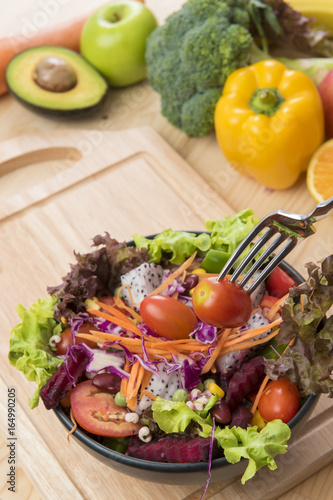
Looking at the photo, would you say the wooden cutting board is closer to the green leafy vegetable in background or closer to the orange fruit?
the green leafy vegetable in background

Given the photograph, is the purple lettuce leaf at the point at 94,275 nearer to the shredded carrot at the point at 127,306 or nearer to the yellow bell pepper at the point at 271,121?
the shredded carrot at the point at 127,306

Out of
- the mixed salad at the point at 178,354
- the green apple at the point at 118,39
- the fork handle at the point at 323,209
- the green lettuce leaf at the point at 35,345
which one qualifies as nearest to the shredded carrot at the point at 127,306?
the mixed salad at the point at 178,354

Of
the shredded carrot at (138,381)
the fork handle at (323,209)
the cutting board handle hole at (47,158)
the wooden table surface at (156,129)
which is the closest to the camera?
the fork handle at (323,209)

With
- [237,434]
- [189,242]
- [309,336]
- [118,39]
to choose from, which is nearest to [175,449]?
[237,434]

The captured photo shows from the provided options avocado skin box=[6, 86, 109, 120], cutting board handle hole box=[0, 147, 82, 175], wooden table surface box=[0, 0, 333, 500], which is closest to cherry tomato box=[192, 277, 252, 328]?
wooden table surface box=[0, 0, 333, 500]

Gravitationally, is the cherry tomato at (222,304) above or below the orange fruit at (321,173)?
above

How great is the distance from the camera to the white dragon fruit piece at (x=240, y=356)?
187cm

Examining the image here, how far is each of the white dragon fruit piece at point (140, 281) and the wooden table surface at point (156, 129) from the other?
744mm

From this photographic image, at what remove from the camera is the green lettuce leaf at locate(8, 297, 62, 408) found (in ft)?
6.11

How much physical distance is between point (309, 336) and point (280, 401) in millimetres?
212

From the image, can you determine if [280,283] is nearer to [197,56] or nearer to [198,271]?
[198,271]

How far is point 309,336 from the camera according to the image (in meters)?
1.78

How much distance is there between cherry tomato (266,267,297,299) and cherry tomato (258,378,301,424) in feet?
1.17

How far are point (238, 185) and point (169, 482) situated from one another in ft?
5.31
